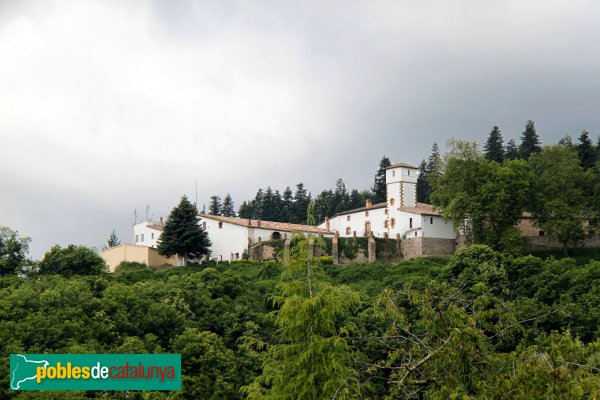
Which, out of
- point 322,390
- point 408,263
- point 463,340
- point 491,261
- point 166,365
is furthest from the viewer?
point 408,263

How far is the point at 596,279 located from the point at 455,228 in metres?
12.5

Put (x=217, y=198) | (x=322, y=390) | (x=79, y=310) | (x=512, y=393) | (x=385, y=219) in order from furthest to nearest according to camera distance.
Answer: (x=217, y=198), (x=385, y=219), (x=79, y=310), (x=322, y=390), (x=512, y=393)

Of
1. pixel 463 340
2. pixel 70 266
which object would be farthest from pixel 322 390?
pixel 70 266

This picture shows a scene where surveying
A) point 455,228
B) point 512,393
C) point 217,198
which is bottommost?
point 512,393

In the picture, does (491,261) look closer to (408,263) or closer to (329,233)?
(408,263)

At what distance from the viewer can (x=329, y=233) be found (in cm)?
5466

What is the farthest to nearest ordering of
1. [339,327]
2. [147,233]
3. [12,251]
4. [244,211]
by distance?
1. [244,211]
2. [147,233]
3. [12,251]
4. [339,327]

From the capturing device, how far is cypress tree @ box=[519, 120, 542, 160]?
228 ft

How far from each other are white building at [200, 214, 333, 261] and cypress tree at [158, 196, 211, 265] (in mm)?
1421

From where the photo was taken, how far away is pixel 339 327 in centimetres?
2406

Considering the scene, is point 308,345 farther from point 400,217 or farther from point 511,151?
point 511,151

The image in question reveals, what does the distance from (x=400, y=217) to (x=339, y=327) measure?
27872 millimetres

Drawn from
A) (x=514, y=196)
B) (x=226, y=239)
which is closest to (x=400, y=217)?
(x=514, y=196)

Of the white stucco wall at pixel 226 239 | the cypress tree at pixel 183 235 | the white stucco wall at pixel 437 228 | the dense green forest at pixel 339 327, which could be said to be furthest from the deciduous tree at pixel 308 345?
the white stucco wall at pixel 226 239
